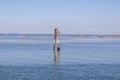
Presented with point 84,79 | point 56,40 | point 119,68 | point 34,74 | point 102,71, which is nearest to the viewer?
point 84,79

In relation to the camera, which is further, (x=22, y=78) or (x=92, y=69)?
(x=92, y=69)

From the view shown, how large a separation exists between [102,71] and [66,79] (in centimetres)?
517

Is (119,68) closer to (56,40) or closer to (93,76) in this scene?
(93,76)

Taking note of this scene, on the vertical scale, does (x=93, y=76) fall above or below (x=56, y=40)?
below

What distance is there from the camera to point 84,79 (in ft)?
75.8

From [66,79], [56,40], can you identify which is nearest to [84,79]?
[66,79]

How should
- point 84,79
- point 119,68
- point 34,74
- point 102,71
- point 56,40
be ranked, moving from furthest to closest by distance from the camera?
point 56,40
point 119,68
point 102,71
point 34,74
point 84,79

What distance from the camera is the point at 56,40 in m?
52.0

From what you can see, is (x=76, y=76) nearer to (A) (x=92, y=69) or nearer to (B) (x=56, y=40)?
(A) (x=92, y=69)

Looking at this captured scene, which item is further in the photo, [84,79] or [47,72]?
[47,72]

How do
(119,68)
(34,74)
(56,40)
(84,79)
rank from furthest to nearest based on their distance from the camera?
(56,40)
(119,68)
(34,74)
(84,79)

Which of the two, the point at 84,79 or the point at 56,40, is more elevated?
the point at 56,40

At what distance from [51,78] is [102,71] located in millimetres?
5762

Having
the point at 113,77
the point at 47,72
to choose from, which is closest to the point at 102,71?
the point at 113,77
